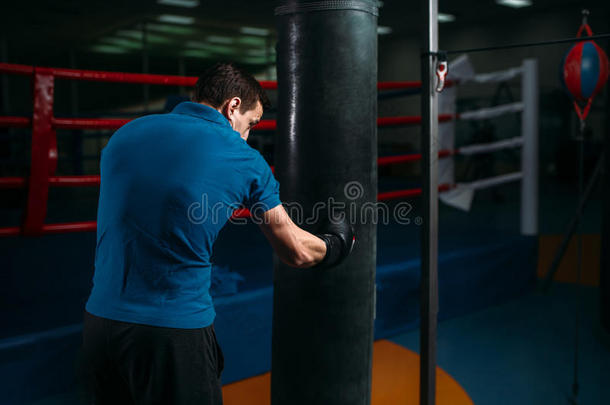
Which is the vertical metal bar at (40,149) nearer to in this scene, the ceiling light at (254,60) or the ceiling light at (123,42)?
the ceiling light at (123,42)

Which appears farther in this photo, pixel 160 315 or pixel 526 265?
pixel 526 265

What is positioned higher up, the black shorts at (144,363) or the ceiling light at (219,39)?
the ceiling light at (219,39)

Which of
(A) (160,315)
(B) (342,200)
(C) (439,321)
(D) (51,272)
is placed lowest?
(C) (439,321)

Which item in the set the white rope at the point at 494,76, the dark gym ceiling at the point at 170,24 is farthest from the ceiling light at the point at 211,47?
the white rope at the point at 494,76

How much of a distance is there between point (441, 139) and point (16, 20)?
966 centimetres

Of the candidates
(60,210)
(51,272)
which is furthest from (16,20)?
(51,272)

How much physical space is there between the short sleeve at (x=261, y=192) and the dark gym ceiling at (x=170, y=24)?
8805 millimetres

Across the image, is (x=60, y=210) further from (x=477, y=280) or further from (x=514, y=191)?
(x=514, y=191)

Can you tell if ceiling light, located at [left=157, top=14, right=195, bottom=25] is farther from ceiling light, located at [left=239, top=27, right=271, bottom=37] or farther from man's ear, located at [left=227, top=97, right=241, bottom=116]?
man's ear, located at [left=227, top=97, right=241, bottom=116]

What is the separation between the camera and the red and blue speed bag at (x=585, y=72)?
2473 millimetres

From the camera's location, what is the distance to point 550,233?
16.2ft

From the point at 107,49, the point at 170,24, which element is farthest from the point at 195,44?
the point at 107,49

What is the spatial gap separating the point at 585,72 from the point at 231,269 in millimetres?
1928

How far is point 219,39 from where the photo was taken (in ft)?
38.7
